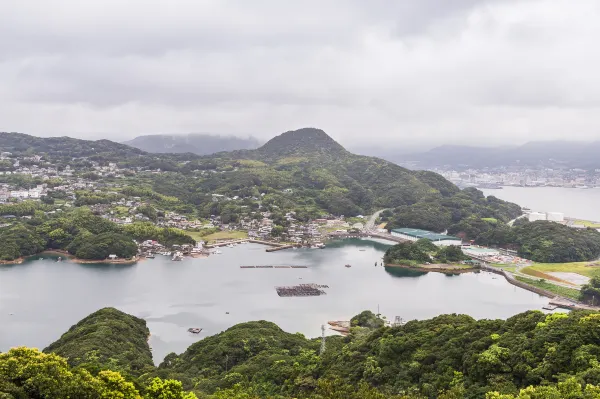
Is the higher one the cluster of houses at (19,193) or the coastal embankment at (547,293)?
the cluster of houses at (19,193)

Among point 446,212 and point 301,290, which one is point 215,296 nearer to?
point 301,290

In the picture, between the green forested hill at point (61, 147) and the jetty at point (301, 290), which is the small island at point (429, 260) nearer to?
the jetty at point (301, 290)

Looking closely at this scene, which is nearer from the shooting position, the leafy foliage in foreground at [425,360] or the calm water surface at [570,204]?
the leafy foliage in foreground at [425,360]

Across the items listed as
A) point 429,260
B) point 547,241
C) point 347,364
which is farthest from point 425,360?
point 547,241

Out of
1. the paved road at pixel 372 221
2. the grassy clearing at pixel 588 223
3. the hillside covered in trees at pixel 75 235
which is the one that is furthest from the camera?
the grassy clearing at pixel 588 223

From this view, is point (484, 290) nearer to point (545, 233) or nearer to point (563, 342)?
point (545, 233)

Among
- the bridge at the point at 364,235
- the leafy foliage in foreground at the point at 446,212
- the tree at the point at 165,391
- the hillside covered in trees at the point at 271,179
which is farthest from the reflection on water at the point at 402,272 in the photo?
the tree at the point at 165,391
